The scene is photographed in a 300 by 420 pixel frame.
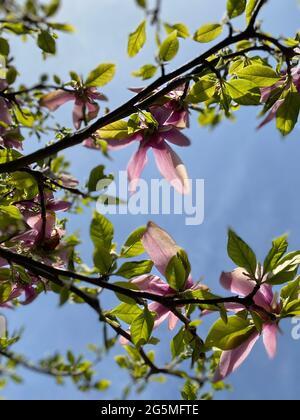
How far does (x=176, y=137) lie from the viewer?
3.03ft

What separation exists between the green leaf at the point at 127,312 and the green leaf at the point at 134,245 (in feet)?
0.31

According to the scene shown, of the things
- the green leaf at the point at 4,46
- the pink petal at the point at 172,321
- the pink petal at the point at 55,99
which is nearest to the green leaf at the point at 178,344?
the pink petal at the point at 172,321

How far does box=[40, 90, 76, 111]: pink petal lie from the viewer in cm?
83

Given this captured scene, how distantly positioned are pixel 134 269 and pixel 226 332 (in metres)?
0.19

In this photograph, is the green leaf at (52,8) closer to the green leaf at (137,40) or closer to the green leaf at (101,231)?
the green leaf at (137,40)

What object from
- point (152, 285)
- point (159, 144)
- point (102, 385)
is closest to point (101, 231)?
point (152, 285)

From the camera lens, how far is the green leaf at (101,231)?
2.40 ft

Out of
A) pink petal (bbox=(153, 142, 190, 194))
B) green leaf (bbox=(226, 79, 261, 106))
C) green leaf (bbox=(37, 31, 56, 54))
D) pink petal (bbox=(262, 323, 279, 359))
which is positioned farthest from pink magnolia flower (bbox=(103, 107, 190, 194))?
pink petal (bbox=(262, 323, 279, 359))

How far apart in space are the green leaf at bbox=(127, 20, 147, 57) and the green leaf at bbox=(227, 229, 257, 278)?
1.25 feet

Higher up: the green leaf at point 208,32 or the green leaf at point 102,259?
the green leaf at point 208,32

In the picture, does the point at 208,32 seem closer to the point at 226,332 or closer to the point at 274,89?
the point at 274,89

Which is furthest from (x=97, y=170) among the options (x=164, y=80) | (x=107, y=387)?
(x=107, y=387)

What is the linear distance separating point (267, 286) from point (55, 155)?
1.43 ft

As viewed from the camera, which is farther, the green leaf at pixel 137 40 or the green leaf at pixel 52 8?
the green leaf at pixel 137 40
